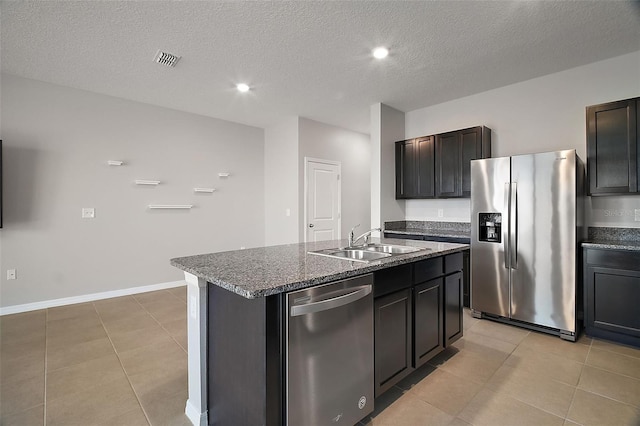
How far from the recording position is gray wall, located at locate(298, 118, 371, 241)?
5.27 metres

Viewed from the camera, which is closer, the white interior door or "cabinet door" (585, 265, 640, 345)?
"cabinet door" (585, 265, 640, 345)

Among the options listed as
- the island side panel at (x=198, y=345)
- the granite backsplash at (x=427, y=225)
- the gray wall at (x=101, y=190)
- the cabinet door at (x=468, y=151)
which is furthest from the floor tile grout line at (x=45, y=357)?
the cabinet door at (x=468, y=151)

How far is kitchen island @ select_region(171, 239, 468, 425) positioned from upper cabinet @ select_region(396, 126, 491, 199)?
7.78ft

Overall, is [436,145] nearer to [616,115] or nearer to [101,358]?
[616,115]

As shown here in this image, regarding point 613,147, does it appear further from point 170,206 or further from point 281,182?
point 170,206

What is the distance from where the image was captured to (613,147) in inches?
112

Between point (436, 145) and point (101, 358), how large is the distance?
446 cm

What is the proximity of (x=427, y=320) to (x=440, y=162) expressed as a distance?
2.66m

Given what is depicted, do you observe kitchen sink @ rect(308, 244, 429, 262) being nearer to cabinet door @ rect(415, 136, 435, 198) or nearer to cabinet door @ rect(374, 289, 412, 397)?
cabinet door @ rect(374, 289, 412, 397)

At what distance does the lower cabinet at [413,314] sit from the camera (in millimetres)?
1800

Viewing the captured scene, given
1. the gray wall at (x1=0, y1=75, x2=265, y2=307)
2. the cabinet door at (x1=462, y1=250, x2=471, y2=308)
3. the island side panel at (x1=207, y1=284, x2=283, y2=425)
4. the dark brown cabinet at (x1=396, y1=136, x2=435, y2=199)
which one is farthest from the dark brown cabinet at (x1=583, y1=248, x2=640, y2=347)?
the gray wall at (x1=0, y1=75, x2=265, y2=307)

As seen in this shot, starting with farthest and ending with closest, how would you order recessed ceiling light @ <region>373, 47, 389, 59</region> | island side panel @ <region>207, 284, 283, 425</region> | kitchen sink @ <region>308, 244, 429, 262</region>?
recessed ceiling light @ <region>373, 47, 389, 59</region>, kitchen sink @ <region>308, 244, 429, 262</region>, island side panel @ <region>207, 284, 283, 425</region>

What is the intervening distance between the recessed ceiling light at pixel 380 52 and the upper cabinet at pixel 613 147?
2109 mm

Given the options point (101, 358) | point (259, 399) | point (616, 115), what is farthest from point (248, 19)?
point (616, 115)
